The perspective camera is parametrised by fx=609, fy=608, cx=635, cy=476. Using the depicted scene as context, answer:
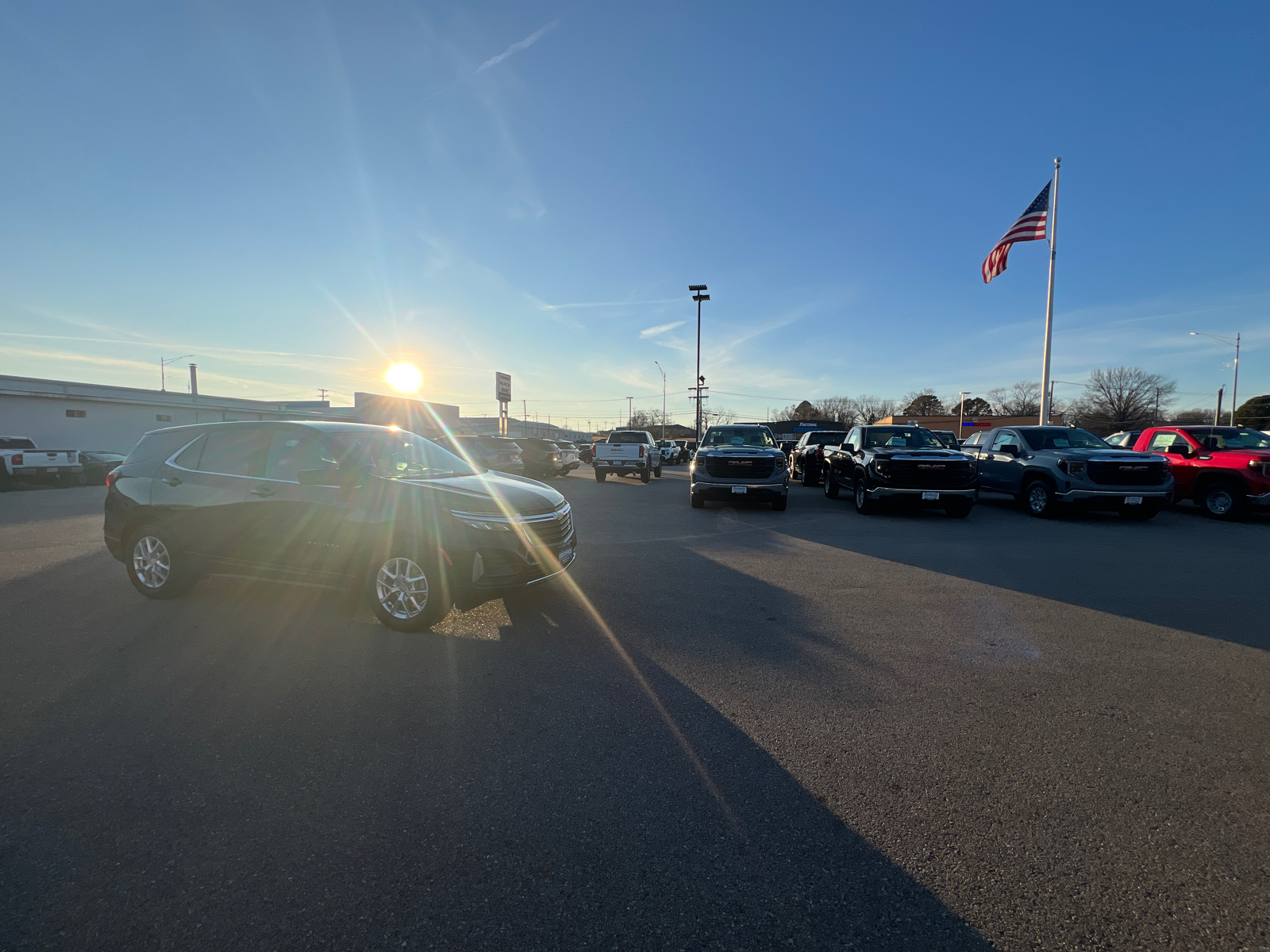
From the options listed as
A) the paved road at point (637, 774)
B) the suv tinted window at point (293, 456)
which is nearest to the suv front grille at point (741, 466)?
the paved road at point (637, 774)

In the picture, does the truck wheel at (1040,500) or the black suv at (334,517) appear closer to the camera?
the black suv at (334,517)

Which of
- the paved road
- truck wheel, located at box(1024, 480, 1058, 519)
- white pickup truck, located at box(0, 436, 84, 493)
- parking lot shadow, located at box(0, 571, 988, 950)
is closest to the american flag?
truck wheel, located at box(1024, 480, 1058, 519)

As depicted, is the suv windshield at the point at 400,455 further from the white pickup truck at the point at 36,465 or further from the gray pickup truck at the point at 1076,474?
the white pickup truck at the point at 36,465

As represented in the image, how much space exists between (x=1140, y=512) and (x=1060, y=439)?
2.20 m

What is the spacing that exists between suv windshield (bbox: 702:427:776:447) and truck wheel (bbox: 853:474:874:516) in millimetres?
2196

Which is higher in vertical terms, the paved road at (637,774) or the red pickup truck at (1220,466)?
the red pickup truck at (1220,466)

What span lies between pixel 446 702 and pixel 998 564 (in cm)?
710

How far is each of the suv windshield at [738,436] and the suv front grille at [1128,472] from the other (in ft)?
20.5

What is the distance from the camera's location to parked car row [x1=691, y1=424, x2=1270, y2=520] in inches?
454

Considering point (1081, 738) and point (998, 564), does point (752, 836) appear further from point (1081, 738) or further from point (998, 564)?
point (998, 564)

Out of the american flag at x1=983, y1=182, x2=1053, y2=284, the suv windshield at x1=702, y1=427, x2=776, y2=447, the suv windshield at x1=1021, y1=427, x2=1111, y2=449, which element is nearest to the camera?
the suv windshield at x1=1021, y1=427, x2=1111, y2=449

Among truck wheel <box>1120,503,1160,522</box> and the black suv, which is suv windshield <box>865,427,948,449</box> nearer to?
truck wheel <box>1120,503,1160,522</box>

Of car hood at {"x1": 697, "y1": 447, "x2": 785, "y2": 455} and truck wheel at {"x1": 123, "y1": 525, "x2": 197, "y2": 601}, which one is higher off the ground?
car hood at {"x1": 697, "y1": 447, "x2": 785, "y2": 455}

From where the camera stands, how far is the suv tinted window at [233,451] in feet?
18.1
